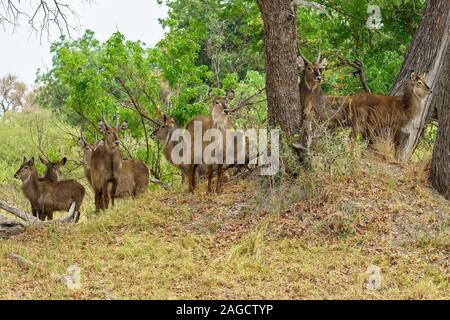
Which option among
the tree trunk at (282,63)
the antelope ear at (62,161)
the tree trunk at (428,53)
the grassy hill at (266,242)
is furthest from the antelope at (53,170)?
the tree trunk at (428,53)

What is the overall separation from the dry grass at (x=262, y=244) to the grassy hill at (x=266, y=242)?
16 mm

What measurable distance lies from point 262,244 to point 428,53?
5204mm

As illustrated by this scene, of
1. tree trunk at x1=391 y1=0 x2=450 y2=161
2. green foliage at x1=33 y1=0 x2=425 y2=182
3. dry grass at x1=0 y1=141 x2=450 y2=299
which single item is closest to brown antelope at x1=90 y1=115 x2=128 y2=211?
dry grass at x1=0 y1=141 x2=450 y2=299

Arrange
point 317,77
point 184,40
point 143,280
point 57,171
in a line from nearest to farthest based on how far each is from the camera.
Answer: point 143,280 → point 317,77 → point 57,171 → point 184,40

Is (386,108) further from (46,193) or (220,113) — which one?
(46,193)

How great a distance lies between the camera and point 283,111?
457 inches

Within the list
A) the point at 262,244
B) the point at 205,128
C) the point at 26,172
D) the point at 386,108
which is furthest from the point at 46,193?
the point at 386,108

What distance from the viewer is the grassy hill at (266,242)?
343 inches

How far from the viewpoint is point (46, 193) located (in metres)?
13.0

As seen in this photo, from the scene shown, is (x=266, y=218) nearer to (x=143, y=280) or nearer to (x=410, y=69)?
(x=143, y=280)

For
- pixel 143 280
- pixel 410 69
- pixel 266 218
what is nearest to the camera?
pixel 143 280

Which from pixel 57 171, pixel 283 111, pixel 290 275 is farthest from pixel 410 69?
pixel 57 171

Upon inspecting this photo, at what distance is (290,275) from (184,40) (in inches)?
305
